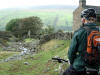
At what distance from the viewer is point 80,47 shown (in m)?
5.13

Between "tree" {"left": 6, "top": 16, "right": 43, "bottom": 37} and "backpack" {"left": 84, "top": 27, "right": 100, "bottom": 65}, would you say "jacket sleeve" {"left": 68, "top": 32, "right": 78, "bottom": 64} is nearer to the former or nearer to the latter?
"backpack" {"left": 84, "top": 27, "right": 100, "bottom": 65}

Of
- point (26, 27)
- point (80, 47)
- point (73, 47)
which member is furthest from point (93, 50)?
point (26, 27)

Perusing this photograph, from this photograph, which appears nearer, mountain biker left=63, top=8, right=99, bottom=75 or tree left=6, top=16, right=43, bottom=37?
mountain biker left=63, top=8, right=99, bottom=75

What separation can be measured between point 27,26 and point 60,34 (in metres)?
31.6

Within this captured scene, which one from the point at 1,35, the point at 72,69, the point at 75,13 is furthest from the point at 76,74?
the point at 1,35

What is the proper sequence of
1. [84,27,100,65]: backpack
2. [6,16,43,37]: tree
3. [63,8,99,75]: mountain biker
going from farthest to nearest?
[6,16,43,37]: tree, [63,8,99,75]: mountain biker, [84,27,100,65]: backpack

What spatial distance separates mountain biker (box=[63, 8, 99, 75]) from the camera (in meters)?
5.08

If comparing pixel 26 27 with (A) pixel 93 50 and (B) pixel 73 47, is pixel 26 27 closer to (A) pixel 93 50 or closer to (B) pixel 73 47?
(B) pixel 73 47

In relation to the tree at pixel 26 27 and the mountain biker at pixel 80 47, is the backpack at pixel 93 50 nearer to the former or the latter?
the mountain biker at pixel 80 47

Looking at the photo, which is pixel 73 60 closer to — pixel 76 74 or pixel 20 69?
pixel 76 74

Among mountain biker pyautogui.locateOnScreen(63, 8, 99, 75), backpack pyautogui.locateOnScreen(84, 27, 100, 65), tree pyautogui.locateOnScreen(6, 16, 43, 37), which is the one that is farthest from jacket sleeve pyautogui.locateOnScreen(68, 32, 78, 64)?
tree pyautogui.locateOnScreen(6, 16, 43, 37)

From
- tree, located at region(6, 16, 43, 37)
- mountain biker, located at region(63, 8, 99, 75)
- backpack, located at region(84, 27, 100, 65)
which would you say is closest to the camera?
backpack, located at region(84, 27, 100, 65)

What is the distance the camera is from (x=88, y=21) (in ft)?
17.2

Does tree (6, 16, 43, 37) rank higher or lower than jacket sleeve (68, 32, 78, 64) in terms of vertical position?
lower
